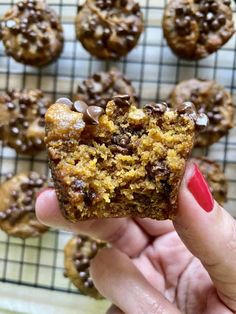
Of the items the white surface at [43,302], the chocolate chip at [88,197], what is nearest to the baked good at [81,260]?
the white surface at [43,302]

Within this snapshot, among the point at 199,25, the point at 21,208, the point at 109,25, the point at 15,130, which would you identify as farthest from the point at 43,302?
the point at 199,25

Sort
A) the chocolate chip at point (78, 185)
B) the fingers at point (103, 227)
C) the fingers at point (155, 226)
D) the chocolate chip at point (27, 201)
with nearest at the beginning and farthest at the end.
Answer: the chocolate chip at point (78, 185) < the fingers at point (103, 227) < the fingers at point (155, 226) < the chocolate chip at point (27, 201)

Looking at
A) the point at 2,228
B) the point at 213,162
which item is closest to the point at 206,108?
the point at 213,162

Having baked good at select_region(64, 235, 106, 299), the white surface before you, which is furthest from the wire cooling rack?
baked good at select_region(64, 235, 106, 299)

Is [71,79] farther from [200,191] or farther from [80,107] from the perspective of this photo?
[200,191]

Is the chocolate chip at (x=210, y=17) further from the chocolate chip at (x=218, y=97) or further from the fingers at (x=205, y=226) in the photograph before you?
the fingers at (x=205, y=226)

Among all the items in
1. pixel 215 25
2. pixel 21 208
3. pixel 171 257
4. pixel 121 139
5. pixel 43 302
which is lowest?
pixel 43 302

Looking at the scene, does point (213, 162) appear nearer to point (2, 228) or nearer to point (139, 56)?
point (139, 56)

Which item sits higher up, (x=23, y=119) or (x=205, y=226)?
(x=205, y=226)

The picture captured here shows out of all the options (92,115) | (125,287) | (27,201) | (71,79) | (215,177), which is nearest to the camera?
(92,115)
